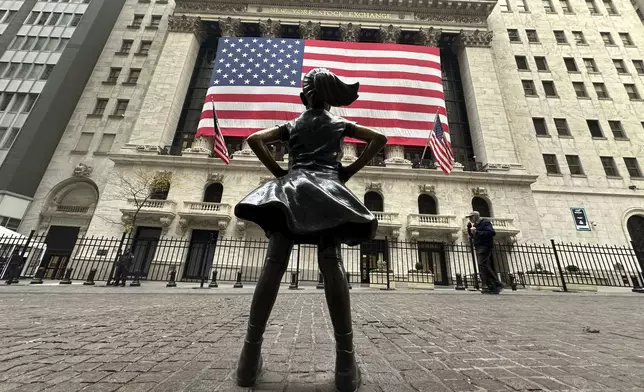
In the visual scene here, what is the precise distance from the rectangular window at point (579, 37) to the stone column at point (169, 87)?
124 ft

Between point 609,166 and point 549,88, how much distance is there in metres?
8.59

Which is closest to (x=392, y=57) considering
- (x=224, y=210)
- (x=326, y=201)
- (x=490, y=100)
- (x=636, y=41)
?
(x=490, y=100)

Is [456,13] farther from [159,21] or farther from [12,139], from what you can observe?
[12,139]

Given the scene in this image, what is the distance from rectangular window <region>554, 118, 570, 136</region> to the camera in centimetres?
2381

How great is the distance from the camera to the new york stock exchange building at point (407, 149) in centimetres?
1855

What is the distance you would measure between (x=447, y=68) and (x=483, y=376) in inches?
1270

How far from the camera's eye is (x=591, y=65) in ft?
87.7

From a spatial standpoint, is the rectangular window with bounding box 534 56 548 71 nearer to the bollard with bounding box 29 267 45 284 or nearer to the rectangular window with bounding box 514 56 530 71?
the rectangular window with bounding box 514 56 530 71

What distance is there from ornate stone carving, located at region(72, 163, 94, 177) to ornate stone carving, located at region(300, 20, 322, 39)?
21.9 metres

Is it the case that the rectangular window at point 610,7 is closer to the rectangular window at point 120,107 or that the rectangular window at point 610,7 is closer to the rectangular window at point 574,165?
the rectangular window at point 574,165

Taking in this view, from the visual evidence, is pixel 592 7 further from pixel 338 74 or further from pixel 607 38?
pixel 338 74

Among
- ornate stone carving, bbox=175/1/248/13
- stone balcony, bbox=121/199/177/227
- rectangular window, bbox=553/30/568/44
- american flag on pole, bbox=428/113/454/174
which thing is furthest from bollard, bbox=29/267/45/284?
rectangular window, bbox=553/30/568/44

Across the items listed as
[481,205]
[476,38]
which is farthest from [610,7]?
[481,205]

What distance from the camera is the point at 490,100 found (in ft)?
77.1
